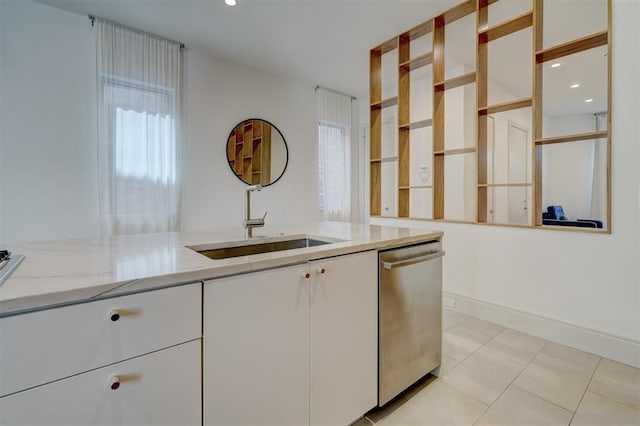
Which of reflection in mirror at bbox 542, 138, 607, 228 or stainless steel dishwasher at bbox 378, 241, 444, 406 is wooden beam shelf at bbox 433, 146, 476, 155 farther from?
reflection in mirror at bbox 542, 138, 607, 228

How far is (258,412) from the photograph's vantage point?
104 centimetres

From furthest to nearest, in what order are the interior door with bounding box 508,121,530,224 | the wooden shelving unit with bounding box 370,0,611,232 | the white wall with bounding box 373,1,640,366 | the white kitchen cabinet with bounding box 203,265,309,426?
the interior door with bounding box 508,121,530,224 → the wooden shelving unit with bounding box 370,0,611,232 → the white wall with bounding box 373,1,640,366 → the white kitchen cabinet with bounding box 203,265,309,426

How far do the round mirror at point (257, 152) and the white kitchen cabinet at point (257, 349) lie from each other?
285cm

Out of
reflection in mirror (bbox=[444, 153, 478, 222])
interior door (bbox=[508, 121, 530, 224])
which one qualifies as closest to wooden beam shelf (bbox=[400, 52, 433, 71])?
reflection in mirror (bbox=[444, 153, 478, 222])

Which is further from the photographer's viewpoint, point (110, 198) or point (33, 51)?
point (110, 198)

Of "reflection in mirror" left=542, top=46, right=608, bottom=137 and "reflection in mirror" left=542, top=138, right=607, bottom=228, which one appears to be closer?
"reflection in mirror" left=542, top=46, right=608, bottom=137

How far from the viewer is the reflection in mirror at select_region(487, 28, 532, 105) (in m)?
3.29

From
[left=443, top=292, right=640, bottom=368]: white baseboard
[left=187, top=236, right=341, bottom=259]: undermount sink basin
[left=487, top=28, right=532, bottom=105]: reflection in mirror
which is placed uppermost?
[left=487, top=28, right=532, bottom=105]: reflection in mirror

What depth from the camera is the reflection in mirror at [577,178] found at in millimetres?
6254

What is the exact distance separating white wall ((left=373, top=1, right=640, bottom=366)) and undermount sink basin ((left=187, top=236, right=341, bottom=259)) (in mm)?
1771

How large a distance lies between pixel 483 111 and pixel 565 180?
5.88m

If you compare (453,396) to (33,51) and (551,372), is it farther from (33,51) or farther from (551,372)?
(33,51)

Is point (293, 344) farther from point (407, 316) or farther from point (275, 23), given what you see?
point (275, 23)

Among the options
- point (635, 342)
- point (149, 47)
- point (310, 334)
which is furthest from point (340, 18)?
point (635, 342)
